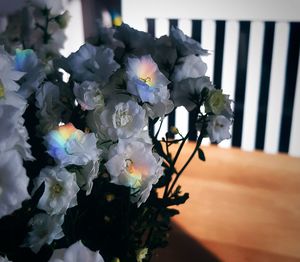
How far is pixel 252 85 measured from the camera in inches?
63.2

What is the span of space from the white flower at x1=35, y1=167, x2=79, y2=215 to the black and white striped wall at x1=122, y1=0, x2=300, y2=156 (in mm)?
1151

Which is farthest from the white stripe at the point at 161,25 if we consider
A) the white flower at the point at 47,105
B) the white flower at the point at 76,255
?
the white flower at the point at 76,255

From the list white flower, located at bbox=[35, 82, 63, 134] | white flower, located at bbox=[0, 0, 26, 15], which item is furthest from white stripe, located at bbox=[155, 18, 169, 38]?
white flower, located at bbox=[35, 82, 63, 134]

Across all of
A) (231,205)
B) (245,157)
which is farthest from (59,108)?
(245,157)

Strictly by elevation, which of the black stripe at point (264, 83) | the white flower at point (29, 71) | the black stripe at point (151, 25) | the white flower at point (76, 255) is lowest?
the black stripe at point (264, 83)

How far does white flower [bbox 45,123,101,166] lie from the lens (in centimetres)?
50

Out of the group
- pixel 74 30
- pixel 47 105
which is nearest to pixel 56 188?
pixel 47 105

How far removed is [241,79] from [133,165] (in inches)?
49.1

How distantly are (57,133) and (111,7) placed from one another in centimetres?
114

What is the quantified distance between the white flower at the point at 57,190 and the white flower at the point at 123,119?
0.07m

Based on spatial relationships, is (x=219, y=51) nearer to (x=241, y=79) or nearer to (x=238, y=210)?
(x=241, y=79)

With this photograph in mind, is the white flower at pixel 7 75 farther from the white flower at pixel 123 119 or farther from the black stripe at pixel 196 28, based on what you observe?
the black stripe at pixel 196 28

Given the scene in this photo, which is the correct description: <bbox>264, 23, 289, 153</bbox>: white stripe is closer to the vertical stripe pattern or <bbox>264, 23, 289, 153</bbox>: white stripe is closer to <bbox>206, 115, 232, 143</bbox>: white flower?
the vertical stripe pattern

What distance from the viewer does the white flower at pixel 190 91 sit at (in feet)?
2.03
